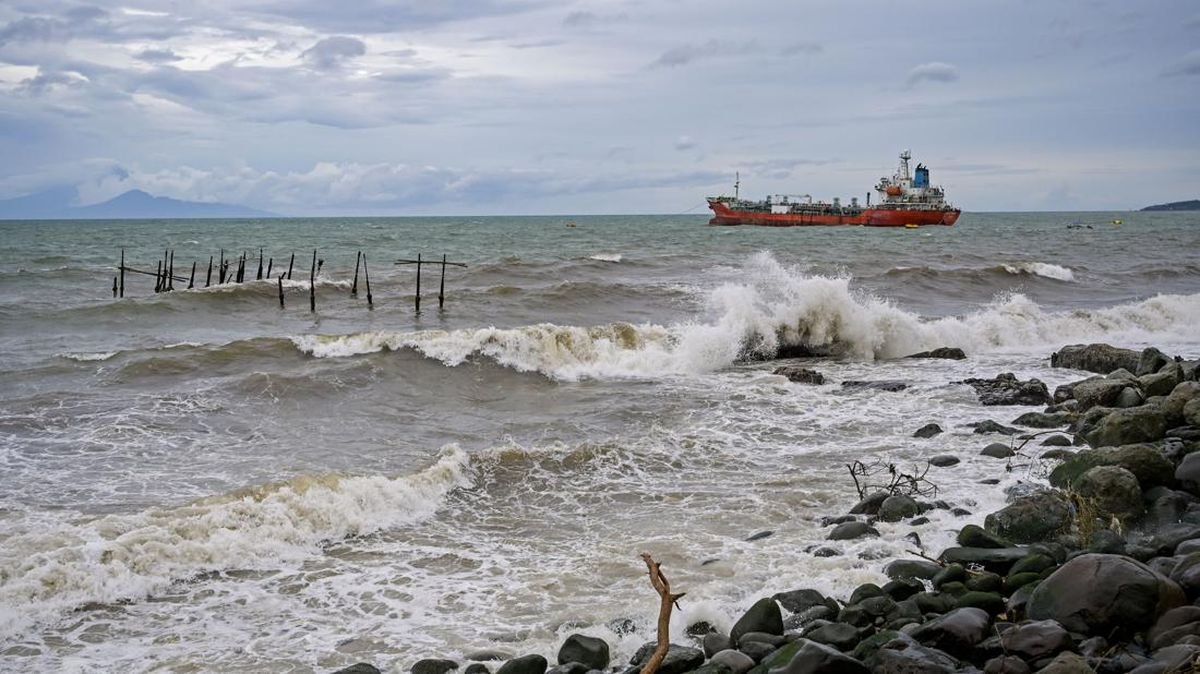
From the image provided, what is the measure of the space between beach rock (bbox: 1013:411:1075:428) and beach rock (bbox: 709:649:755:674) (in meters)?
8.50

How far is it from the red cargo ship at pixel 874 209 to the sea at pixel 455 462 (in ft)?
190

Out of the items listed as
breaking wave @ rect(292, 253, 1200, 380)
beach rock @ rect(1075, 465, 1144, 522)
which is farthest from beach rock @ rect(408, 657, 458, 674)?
breaking wave @ rect(292, 253, 1200, 380)

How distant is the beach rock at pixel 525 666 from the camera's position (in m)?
6.45

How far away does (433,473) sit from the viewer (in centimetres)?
1165

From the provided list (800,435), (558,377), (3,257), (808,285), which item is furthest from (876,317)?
(3,257)

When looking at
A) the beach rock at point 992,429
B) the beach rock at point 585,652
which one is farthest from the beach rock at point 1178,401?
the beach rock at point 585,652

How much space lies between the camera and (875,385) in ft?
56.3

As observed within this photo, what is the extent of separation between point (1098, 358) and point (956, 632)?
1360cm

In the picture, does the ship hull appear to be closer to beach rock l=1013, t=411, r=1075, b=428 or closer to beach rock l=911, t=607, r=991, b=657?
beach rock l=1013, t=411, r=1075, b=428

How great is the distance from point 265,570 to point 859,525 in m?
5.42

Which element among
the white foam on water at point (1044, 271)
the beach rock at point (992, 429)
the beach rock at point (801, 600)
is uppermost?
the white foam on water at point (1044, 271)

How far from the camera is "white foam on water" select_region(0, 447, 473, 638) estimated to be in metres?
A: 8.32

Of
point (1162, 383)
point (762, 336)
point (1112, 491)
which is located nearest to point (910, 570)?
point (1112, 491)

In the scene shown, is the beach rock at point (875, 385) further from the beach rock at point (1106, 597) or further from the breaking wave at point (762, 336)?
the beach rock at point (1106, 597)
